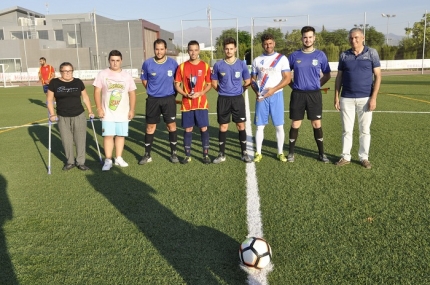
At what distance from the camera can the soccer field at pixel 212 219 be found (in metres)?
3.03

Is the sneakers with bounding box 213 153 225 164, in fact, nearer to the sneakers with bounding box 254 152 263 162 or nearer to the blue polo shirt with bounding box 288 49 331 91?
the sneakers with bounding box 254 152 263 162

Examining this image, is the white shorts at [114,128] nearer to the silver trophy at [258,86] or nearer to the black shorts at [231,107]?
the black shorts at [231,107]

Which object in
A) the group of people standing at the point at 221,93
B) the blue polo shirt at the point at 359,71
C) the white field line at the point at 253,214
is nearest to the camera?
the white field line at the point at 253,214

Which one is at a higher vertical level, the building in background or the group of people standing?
the building in background

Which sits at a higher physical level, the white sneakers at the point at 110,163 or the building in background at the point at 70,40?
the building in background at the point at 70,40

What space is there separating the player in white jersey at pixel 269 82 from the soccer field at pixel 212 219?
69cm

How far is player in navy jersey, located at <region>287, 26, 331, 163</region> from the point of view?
5.80 metres

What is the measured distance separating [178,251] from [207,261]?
1.04 feet

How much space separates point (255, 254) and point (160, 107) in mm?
3746

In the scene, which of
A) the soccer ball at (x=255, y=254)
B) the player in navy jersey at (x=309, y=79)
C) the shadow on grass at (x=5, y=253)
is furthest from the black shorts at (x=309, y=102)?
the shadow on grass at (x=5, y=253)

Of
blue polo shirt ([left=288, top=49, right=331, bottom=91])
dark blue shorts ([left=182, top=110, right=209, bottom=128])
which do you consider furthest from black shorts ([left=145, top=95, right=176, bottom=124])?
blue polo shirt ([left=288, top=49, right=331, bottom=91])

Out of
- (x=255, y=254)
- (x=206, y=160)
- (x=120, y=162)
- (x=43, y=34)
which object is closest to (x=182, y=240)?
(x=255, y=254)

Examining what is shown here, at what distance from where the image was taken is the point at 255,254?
3021mm

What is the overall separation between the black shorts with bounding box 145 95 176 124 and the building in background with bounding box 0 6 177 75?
44.5 metres
